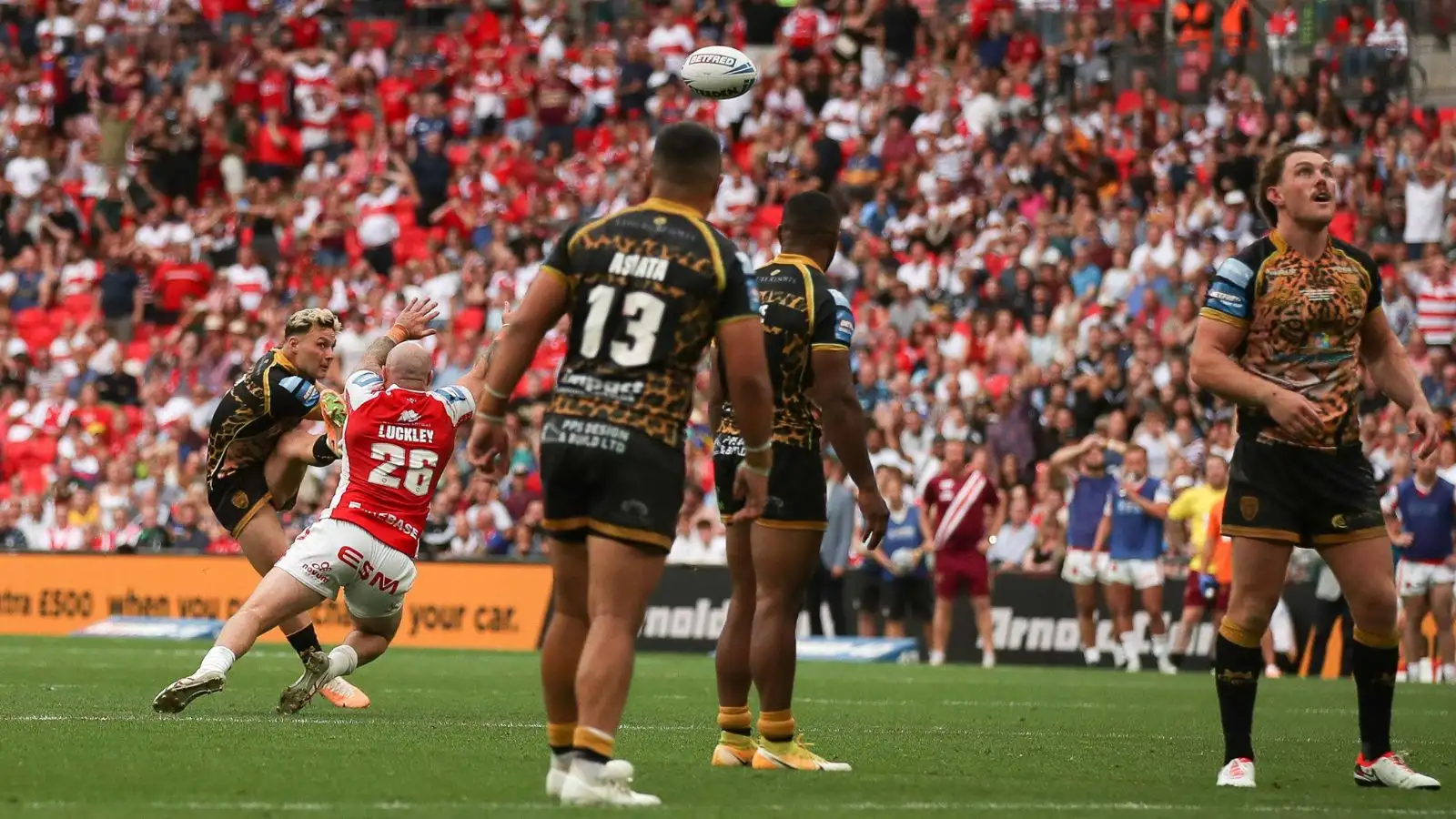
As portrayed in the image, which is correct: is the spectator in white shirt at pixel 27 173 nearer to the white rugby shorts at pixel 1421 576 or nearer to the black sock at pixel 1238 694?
the white rugby shorts at pixel 1421 576

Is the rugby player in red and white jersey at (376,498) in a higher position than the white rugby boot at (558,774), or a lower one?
higher

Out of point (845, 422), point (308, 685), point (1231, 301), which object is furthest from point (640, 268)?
point (308, 685)

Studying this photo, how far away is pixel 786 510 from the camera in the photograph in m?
9.72

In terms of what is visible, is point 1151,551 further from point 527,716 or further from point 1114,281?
point 527,716

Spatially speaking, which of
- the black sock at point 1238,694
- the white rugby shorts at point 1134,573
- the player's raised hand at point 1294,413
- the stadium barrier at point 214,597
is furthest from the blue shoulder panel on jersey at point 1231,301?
the stadium barrier at point 214,597

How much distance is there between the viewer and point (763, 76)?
3184 centimetres

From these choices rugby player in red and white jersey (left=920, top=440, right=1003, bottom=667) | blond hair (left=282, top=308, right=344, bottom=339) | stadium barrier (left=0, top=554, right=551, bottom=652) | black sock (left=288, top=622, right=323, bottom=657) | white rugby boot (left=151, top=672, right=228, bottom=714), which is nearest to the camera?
white rugby boot (left=151, top=672, right=228, bottom=714)

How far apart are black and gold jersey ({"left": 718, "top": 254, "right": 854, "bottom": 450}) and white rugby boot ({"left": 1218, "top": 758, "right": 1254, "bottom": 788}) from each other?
235 centimetres

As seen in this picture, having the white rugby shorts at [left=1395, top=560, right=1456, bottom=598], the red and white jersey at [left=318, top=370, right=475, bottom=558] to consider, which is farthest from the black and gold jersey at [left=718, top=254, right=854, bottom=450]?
the white rugby shorts at [left=1395, top=560, right=1456, bottom=598]

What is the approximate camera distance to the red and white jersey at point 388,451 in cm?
1230

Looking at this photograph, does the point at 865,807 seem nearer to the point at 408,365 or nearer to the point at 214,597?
the point at 408,365

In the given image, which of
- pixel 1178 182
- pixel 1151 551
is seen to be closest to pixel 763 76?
pixel 1178 182

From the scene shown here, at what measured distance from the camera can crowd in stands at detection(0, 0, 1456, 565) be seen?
83.1ft

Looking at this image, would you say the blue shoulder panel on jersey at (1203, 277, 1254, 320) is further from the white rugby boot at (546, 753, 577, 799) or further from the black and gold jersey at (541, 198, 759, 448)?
the white rugby boot at (546, 753, 577, 799)
